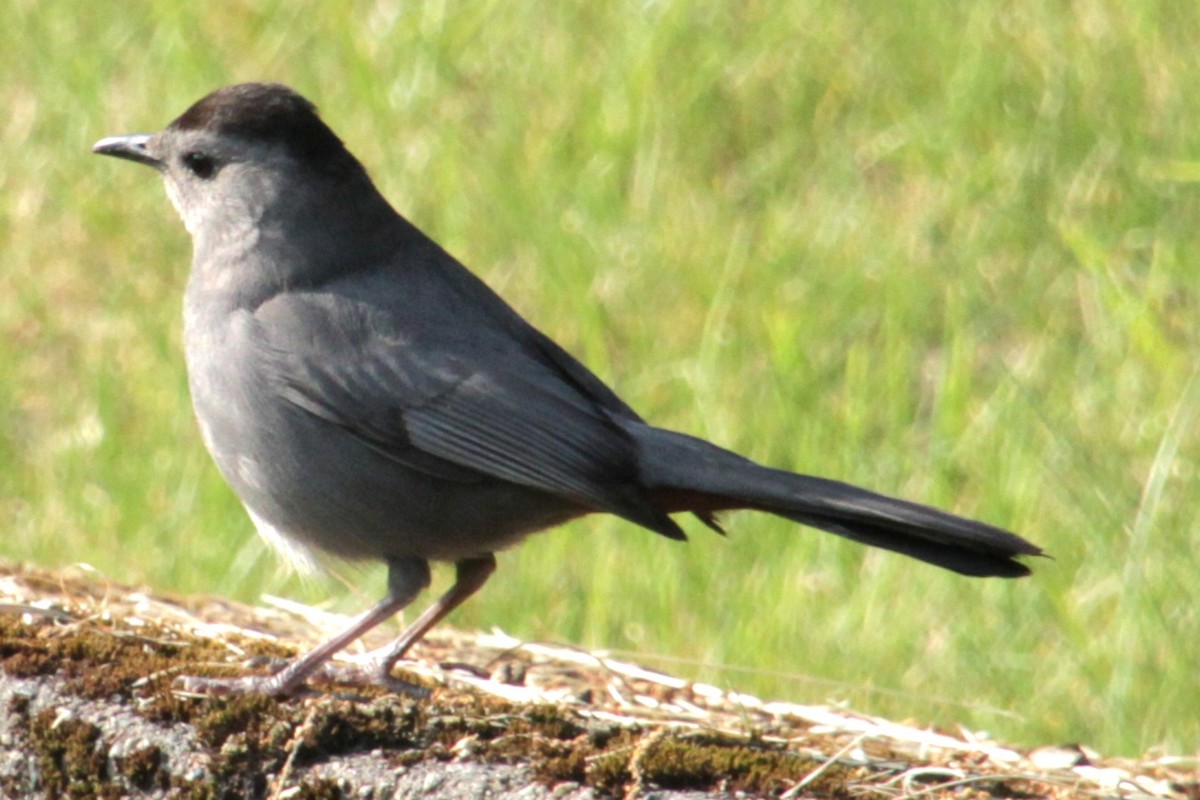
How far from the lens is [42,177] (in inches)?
348

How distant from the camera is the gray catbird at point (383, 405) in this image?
4602 mm

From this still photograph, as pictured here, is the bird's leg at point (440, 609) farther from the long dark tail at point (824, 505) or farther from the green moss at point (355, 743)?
the long dark tail at point (824, 505)

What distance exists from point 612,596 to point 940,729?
1976 mm

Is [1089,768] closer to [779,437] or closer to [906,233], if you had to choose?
[779,437]

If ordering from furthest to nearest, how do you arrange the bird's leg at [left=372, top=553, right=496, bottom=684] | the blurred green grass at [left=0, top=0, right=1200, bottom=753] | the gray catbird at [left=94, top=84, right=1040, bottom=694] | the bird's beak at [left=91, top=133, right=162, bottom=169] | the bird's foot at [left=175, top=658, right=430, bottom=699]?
the blurred green grass at [left=0, top=0, right=1200, bottom=753], the bird's beak at [left=91, top=133, right=162, bottom=169], the gray catbird at [left=94, top=84, right=1040, bottom=694], the bird's leg at [left=372, top=553, right=496, bottom=684], the bird's foot at [left=175, top=658, right=430, bottom=699]

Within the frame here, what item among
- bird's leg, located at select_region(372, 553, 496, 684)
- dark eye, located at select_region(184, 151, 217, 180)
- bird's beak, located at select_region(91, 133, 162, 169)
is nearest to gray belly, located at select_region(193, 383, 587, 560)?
bird's leg, located at select_region(372, 553, 496, 684)

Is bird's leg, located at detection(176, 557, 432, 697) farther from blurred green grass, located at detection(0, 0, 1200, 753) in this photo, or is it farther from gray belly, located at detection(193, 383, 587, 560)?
blurred green grass, located at detection(0, 0, 1200, 753)

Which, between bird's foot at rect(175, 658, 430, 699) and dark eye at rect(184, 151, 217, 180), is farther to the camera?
dark eye at rect(184, 151, 217, 180)

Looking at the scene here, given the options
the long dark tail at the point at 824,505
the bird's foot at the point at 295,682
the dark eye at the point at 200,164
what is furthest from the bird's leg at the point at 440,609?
the dark eye at the point at 200,164

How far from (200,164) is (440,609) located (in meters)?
1.33

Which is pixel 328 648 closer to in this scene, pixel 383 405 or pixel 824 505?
pixel 383 405

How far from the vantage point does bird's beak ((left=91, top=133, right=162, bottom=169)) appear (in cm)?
534

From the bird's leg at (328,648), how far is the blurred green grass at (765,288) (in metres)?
Answer: 1.17

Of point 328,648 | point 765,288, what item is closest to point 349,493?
point 328,648
